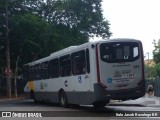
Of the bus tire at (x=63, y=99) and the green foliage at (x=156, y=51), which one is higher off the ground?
the green foliage at (x=156, y=51)

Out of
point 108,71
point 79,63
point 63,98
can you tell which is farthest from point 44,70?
point 108,71

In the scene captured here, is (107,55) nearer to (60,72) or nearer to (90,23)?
(60,72)

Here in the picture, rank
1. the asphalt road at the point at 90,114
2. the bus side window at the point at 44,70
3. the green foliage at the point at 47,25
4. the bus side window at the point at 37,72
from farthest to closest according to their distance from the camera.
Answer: the green foliage at the point at 47,25 < the bus side window at the point at 37,72 < the bus side window at the point at 44,70 < the asphalt road at the point at 90,114

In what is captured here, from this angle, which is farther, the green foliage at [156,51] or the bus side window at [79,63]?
the green foliage at [156,51]

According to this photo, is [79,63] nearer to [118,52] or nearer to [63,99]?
[118,52]

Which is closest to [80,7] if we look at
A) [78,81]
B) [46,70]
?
[46,70]

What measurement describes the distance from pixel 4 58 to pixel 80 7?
436 inches

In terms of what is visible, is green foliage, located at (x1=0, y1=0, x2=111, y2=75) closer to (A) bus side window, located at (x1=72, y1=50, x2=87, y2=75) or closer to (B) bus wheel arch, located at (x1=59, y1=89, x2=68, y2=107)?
(B) bus wheel arch, located at (x1=59, y1=89, x2=68, y2=107)

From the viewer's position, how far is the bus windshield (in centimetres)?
1923

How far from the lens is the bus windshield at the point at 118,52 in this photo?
19234 mm

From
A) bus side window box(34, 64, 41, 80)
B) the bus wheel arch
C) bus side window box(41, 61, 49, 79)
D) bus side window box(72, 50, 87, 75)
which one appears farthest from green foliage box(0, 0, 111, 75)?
bus side window box(72, 50, 87, 75)

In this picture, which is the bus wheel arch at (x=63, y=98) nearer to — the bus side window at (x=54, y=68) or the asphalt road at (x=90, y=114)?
the asphalt road at (x=90, y=114)

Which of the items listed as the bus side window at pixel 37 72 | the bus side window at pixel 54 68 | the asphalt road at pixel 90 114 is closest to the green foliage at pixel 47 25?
the bus side window at pixel 37 72

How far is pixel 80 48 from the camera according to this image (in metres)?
20.8
